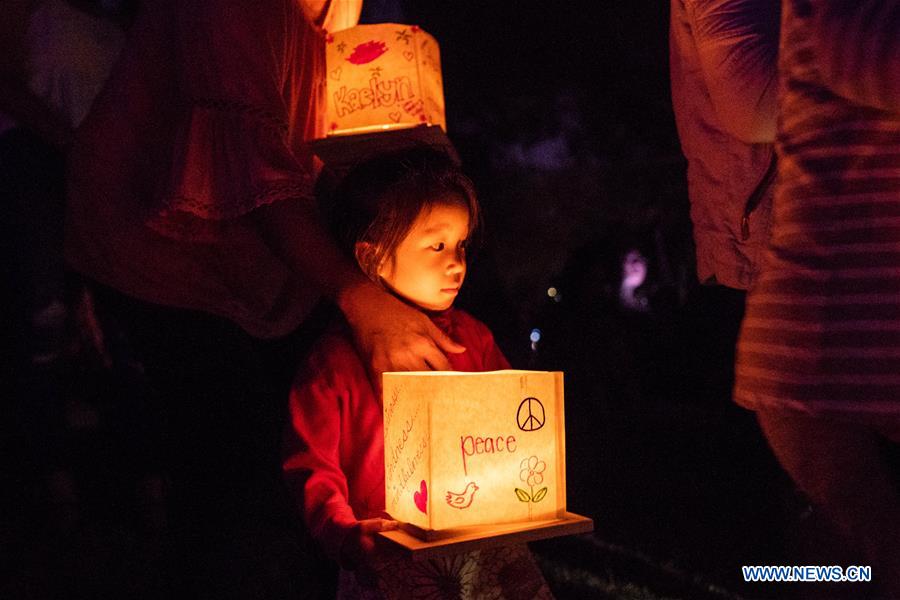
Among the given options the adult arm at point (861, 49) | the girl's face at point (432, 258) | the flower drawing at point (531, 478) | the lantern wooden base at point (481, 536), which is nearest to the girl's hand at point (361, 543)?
the lantern wooden base at point (481, 536)

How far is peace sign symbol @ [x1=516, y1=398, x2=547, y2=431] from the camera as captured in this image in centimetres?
162

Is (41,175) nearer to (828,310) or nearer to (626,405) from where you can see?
(828,310)

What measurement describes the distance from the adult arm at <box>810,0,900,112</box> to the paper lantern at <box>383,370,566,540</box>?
80cm

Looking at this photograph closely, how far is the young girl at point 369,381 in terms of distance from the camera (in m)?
1.74

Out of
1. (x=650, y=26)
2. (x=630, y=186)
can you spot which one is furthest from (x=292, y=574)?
(x=630, y=186)

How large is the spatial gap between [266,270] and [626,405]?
465 cm

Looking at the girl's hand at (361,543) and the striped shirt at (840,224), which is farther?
the girl's hand at (361,543)

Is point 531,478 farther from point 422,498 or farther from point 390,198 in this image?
point 390,198

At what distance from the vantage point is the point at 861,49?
1093 mm

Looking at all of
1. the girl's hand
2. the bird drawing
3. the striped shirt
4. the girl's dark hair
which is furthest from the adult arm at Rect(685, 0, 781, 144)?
the girl's hand

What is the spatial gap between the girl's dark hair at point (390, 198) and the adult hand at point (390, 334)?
160mm

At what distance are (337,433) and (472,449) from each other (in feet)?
1.32

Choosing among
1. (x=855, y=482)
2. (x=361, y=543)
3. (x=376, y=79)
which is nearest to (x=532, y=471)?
(x=361, y=543)

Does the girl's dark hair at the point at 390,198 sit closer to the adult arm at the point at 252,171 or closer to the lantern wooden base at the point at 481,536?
the adult arm at the point at 252,171
